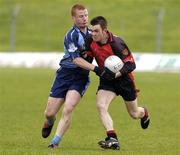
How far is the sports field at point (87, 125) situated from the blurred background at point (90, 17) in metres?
21.1

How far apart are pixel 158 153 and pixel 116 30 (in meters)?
38.3

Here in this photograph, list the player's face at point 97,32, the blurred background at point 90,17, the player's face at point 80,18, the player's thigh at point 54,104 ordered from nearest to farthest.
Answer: the player's face at point 97,32
the player's face at point 80,18
the player's thigh at point 54,104
the blurred background at point 90,17

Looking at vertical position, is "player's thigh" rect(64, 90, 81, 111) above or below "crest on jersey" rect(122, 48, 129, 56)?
below

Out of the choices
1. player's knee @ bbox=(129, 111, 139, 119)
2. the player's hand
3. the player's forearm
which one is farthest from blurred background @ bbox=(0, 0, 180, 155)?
the player's forearm

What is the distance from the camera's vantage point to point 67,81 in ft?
36.8

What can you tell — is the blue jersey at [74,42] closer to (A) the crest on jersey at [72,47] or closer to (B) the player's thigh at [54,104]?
(A) the crest on jersey at [72,47]

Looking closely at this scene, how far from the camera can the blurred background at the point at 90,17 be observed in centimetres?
4816

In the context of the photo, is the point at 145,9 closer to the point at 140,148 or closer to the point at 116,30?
the point at 116,30

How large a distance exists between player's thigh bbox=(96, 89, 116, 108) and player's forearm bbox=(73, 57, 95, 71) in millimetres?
551

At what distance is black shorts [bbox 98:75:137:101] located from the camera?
1110 centimetres

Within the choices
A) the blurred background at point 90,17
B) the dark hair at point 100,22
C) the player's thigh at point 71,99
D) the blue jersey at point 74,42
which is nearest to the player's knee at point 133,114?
the player's thigh at point 71,99

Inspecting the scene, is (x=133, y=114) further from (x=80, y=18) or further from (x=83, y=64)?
(x=80, y=18)

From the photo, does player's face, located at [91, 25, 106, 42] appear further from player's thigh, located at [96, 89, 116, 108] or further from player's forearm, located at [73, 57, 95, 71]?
player's thigh, located at [96, 89, 116, 108]

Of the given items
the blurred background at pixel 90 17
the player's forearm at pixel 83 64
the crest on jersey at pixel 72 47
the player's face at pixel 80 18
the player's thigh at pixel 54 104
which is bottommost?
the player's thigh at pixel 54 104
